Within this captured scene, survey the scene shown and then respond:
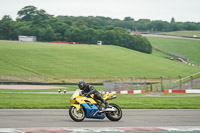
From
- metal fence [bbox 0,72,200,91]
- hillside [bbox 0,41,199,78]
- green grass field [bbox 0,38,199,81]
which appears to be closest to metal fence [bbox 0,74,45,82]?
metal fence [bbox 0,72,200,91]

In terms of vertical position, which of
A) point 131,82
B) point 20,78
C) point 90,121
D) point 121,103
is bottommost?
point 20,78

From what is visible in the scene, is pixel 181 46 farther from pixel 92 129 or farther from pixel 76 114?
pixel 92 129

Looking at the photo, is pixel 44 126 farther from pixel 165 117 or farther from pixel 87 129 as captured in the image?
pixel 165 117

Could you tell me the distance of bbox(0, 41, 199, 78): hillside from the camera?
9088cm

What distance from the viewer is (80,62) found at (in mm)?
104875

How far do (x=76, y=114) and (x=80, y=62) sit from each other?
87041 mm

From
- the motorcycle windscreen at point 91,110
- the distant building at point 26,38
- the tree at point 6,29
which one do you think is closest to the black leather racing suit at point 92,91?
the motorcycle windscreen at point 91,110

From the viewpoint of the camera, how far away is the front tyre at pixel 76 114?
58.5ft

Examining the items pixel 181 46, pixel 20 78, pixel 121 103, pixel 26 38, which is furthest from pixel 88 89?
pixel 181 46

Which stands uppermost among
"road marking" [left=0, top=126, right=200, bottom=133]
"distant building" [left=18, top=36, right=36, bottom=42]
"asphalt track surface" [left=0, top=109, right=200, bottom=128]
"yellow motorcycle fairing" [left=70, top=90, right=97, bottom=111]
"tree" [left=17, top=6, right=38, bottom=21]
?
"tree" [left=17, top=6, right=38, bottom=21]

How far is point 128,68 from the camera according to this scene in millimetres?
103875

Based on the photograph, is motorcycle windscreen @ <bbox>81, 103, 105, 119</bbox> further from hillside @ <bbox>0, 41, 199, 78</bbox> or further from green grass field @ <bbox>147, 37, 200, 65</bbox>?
green grass field @ <bbox>147, 37, 200, 65</bbox>

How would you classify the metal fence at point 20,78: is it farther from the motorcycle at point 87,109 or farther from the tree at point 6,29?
the tree at point 6,29

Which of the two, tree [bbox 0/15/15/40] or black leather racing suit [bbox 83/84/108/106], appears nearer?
black leather racing suit [bbox 83/84/108/106]
